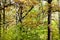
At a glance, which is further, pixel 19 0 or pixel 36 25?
pixel 36 25

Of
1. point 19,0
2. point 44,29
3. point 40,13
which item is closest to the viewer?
point 19,0

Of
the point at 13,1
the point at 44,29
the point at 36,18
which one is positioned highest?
the point at 13,1

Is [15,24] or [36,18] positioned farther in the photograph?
[15,24]

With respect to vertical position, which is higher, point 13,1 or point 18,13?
point 13,1

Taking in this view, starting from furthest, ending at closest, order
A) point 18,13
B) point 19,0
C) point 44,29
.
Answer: point 44,29 < point 18,13 < point 19,0

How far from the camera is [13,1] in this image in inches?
338

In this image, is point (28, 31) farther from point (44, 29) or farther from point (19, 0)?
point (19, 0)

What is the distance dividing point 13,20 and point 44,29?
2.13m

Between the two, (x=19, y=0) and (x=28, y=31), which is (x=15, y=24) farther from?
(x=19, y=0)

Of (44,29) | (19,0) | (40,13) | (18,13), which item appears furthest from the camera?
(44,29)

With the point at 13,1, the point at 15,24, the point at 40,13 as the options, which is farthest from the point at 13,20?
the point at 13,1

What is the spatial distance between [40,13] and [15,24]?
1.75 meters

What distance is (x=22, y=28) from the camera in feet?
35.4

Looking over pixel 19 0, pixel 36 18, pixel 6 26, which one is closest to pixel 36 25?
pixel 36 18
